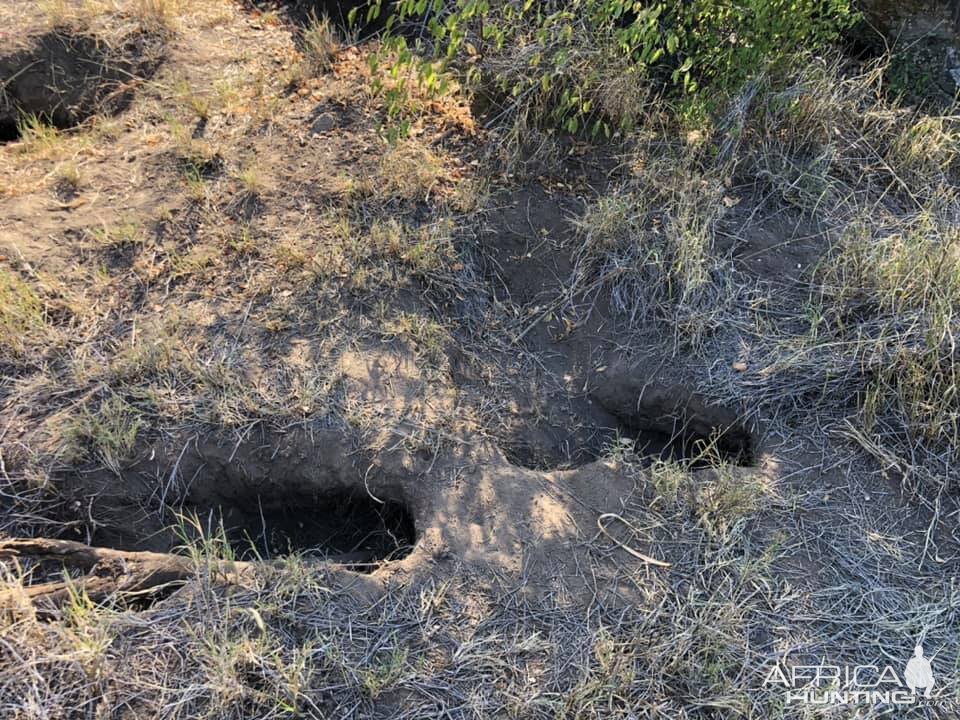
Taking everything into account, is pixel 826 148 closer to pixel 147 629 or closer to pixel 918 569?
pixel 918 569

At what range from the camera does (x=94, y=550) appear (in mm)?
2457

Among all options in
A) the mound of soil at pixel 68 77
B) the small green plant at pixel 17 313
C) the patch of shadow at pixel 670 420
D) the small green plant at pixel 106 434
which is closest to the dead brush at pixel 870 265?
the patch of shadow at pixel 670 420

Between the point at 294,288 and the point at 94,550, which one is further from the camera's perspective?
the point at 294,288

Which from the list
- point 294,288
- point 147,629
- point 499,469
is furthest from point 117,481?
point 499,469

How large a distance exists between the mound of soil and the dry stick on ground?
2298mm

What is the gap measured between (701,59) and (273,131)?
6.63 feet

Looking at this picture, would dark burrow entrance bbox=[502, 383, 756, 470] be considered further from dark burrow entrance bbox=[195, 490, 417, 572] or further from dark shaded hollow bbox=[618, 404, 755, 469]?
dark burrow entrance bbox=[195, 490, 417, 572]

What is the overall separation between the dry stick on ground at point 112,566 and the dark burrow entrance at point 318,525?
0.30m

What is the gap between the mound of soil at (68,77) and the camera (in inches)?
149

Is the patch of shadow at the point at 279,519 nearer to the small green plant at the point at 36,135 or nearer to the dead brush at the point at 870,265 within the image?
the dead brush at the point at 870,265

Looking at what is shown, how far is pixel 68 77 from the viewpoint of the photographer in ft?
12.6

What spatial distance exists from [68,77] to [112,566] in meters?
2.65

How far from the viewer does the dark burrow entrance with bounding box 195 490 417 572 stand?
276 cm

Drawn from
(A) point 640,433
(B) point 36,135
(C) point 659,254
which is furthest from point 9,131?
(A) point 640,433
